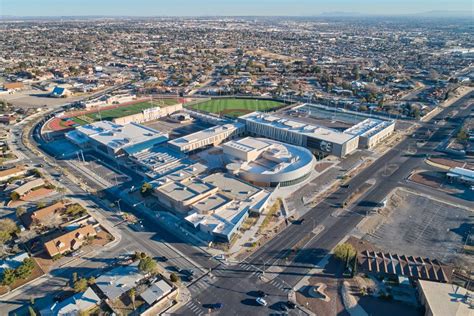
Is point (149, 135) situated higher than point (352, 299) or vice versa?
point (149, 135)

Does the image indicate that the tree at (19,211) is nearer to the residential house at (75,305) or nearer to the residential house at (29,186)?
the residential house at (29,186)

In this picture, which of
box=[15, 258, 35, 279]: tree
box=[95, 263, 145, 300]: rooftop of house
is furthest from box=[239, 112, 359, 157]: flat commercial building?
box=[15, 258, 35, 279]: tree

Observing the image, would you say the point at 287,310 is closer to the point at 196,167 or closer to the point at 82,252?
the point at 82,252

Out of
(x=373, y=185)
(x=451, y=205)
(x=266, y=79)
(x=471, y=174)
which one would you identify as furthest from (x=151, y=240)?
(x=266, y=79)

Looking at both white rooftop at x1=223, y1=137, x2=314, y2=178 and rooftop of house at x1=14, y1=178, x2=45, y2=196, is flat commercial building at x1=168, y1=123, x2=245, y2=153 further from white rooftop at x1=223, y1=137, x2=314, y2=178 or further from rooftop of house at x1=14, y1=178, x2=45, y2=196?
rooftop of house at x1=14, y1=178, x2=45, y2=196

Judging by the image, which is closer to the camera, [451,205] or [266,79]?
[451,205]

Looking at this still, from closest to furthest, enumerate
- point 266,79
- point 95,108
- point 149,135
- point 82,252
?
point 82,252 < point 149,135 < point 95,108 < point 266,79

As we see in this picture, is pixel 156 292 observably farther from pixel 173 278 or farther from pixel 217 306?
pixel 217 306
